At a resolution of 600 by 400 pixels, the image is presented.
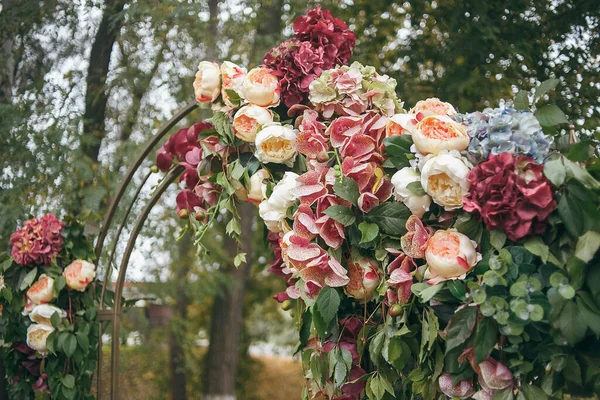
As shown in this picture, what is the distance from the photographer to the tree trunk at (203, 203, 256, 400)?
281 inches

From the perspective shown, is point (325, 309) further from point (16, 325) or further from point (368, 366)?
point (16, 325)

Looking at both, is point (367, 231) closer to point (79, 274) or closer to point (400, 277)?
point (400, 277)

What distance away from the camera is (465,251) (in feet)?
5.04

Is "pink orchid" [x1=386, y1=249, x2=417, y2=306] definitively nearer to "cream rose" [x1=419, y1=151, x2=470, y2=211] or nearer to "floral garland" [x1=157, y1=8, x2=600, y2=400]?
"floral garland" [x1=157, y1=8, x2=600, y2=400]

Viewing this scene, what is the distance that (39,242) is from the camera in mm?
2988

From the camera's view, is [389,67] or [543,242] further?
[389,67]

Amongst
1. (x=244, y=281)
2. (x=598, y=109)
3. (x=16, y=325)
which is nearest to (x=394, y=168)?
(x=16, y=325)

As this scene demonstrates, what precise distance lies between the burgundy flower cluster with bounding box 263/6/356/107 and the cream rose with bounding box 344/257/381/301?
59cm

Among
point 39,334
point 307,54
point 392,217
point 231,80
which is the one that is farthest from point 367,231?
point 39,334

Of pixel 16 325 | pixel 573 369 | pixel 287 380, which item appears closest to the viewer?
pixel 573 369

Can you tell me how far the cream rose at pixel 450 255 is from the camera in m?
1.53

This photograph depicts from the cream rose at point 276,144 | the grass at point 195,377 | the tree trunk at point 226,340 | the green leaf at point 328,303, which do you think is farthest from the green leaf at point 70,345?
the tree trunk at point 226,340

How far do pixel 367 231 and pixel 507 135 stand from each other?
0.43 meters

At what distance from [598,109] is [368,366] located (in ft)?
8.84
